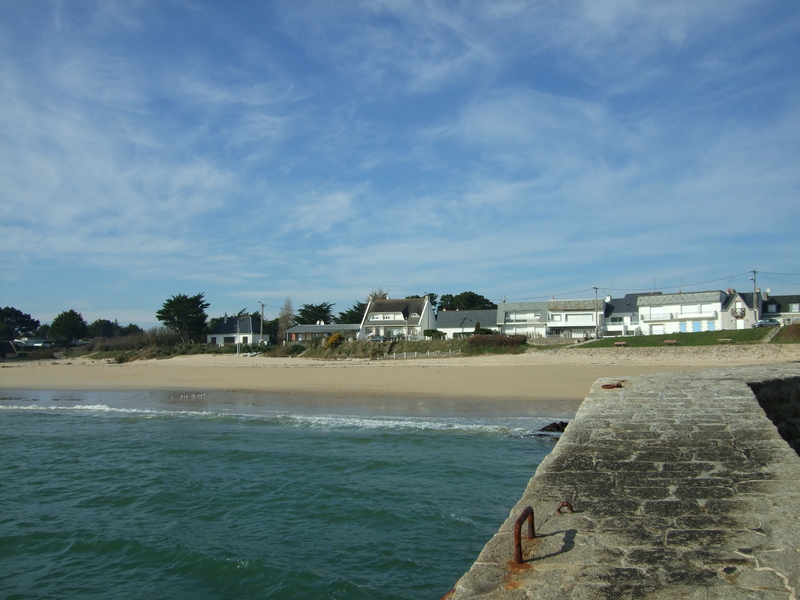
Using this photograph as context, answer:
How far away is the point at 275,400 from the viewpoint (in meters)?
23.5

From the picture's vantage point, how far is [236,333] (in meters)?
66.4

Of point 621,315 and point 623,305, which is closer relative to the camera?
point 621,315

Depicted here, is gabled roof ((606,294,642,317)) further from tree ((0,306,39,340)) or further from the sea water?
tree ((0,306,39,340))

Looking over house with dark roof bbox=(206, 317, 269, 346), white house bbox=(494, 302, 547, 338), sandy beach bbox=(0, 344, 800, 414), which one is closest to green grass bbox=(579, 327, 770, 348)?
sandy beach bbox=(0, 344, 800, 414)

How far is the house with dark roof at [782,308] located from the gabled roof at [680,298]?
4.83 m

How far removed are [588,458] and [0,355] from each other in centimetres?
7781

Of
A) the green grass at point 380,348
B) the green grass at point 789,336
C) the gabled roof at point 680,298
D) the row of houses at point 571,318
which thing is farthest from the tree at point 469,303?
the green grass at point 789,336

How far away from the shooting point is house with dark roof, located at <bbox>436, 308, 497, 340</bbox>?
63094mm

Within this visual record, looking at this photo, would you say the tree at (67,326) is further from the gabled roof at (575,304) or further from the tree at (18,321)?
the gabled roof at (575,304)

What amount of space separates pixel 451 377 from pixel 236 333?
142 feet

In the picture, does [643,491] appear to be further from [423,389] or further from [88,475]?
[423,389]

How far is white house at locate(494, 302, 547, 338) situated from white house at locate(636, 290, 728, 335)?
10.2 metres

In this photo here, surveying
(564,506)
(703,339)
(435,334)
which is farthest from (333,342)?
(564,506)

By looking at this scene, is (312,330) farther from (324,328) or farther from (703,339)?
(703,339)
